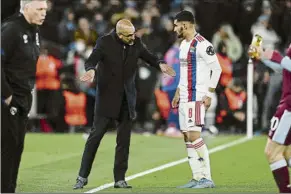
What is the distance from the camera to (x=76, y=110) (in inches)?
963

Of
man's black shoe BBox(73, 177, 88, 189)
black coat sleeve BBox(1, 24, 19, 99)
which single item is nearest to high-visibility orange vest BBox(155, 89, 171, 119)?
man's black shoe BBox(73, 177, 88, 189)

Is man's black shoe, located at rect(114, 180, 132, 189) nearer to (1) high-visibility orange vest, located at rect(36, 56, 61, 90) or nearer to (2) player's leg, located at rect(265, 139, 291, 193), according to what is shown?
(2) player's leg, located at rect(265, 139, 291, 193)

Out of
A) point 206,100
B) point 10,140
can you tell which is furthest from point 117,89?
point 10,140

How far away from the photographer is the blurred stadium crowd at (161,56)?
78.4ft

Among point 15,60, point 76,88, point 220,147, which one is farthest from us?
point 76,88

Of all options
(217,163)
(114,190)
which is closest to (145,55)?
(114,190)

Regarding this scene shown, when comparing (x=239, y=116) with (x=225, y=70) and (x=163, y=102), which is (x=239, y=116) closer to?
(x=225, y=70)

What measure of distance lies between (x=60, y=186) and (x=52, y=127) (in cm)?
1154

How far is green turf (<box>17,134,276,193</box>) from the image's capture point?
13.7 metres

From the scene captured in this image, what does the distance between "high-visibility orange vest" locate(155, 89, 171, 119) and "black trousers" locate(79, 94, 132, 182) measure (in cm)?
1016

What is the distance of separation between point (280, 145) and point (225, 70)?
12772 millimetres

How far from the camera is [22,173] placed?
1542cm

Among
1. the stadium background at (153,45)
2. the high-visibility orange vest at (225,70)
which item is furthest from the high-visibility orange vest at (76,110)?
the high-visibility orange vest at (225,70)

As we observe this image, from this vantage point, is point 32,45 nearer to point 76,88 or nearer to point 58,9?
point 76,88
